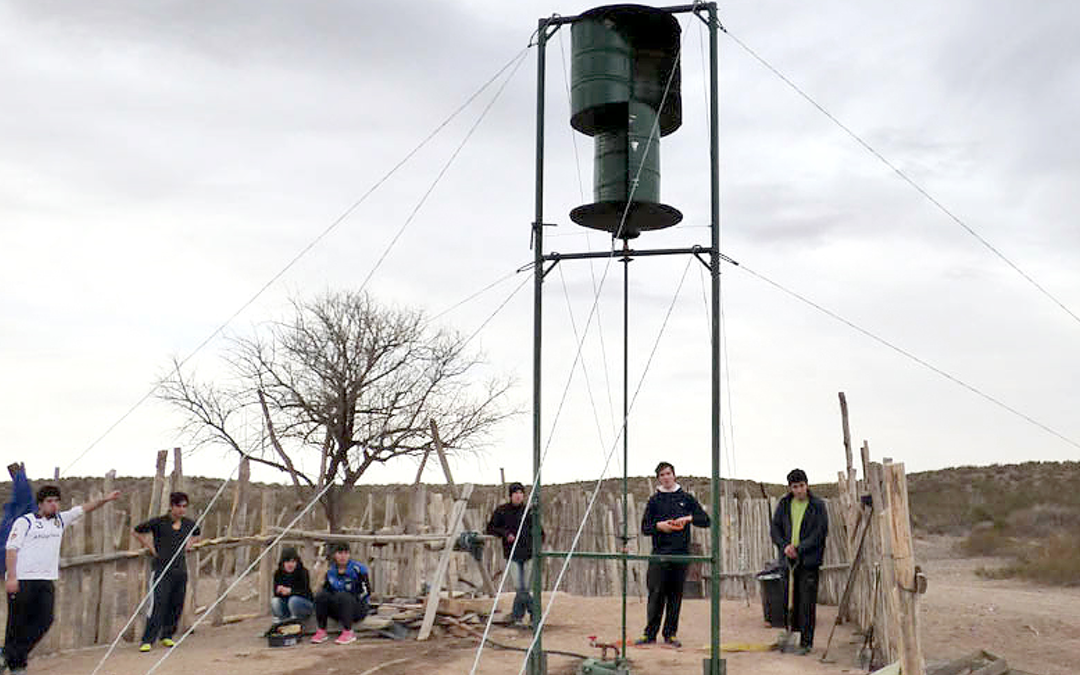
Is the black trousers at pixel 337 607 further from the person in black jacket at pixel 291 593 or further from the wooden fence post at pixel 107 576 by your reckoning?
the wooden fence post at pixel 107 576

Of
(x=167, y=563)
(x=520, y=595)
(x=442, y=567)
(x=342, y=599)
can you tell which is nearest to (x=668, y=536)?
(x=520, y=595)

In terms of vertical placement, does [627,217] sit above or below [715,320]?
above

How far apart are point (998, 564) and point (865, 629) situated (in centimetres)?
1583

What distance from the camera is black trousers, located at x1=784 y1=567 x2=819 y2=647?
9641mm

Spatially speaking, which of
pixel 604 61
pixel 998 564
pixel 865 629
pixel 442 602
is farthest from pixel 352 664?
pixel 998 564

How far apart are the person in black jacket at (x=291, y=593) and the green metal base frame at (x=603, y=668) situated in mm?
3581

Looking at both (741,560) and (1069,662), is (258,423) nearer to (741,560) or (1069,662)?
(741,560)

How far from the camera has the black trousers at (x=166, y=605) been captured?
406 inches

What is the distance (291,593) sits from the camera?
1073 centimetres

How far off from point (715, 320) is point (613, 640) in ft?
13.4

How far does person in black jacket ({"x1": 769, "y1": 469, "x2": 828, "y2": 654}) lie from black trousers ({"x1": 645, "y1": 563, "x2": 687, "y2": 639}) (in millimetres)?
1053

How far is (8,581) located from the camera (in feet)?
28.1

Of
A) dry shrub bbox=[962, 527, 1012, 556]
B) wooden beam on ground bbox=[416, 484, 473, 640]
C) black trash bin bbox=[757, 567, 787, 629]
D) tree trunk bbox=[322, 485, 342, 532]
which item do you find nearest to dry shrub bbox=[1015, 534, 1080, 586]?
dry shrub bbox=[962, 527, 1012, 556]

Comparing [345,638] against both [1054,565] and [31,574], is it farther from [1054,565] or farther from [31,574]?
[1054,565]
